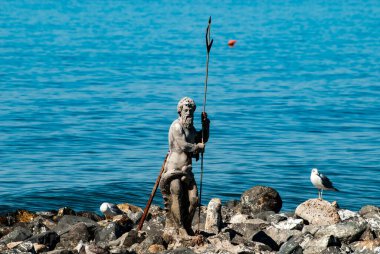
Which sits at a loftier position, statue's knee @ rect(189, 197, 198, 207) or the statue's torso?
the statue's torso

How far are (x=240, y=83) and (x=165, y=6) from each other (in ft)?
268

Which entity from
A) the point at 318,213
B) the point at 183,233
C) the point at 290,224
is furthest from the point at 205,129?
the point at 318,213

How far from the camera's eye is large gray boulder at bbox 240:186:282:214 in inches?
1122

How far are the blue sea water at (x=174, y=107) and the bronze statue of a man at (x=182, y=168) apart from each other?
32.2 feet

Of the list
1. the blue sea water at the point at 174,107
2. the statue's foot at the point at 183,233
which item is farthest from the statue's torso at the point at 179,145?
the blue sea water at the point at 174,107

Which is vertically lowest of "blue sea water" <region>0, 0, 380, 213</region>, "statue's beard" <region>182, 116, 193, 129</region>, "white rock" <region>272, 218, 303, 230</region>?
"blue sea water" <region>0, 0, 380, 213</region>

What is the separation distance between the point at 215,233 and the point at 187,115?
293cm

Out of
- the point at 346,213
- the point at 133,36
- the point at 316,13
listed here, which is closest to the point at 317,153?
the point at 346,213

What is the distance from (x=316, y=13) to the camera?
13638 cm

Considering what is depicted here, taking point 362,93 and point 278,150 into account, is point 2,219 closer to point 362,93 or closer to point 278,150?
point 278,150

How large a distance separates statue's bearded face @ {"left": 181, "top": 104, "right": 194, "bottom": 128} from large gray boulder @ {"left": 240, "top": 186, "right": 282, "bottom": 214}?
6.81 m

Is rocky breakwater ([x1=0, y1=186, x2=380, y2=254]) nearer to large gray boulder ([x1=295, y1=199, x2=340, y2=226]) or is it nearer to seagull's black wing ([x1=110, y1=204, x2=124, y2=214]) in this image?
large gray boulder ([x1=295, y1=199, x2=340, y2=226])

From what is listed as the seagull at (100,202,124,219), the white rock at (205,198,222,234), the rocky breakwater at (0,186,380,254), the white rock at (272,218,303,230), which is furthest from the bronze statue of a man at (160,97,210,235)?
the seagull at (100,202,124,219)

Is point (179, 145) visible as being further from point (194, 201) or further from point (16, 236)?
point (16, 236)
